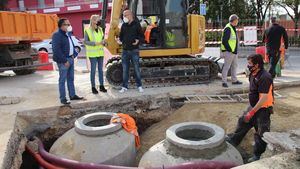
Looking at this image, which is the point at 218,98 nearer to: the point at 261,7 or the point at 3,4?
the point at 3,4

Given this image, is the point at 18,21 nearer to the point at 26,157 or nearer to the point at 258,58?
the point at 26,157

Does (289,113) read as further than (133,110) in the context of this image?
No

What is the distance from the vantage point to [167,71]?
31.4 feet

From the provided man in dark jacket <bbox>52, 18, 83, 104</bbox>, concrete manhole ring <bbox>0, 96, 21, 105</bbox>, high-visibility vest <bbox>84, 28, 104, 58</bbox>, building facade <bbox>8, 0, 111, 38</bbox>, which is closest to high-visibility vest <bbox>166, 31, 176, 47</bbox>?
high-visibility vest <bbox>84, 28, 104, 58</bbox>

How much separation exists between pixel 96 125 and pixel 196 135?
201cm

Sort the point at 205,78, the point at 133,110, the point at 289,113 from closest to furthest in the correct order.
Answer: the point at 289,113, the point at 133,110, the point at 205,78

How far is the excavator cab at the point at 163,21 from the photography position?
9.71m

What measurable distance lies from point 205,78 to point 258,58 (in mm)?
4506

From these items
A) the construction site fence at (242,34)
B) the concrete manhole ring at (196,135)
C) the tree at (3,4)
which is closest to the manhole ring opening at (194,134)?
the concrete manhole ring at (196,135)

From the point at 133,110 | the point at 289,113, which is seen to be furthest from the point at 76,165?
the point at 289,113

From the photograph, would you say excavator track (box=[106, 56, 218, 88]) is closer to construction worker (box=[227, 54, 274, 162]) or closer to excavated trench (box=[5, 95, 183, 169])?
excavated trench (box=[5, 95, 183, 169])

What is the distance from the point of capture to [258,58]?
5.37 metres

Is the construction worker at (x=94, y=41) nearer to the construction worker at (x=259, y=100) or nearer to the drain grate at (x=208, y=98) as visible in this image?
the drain grate at (x=208, y=98)

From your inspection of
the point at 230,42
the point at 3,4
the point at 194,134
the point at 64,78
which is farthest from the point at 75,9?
the point at 194,134
